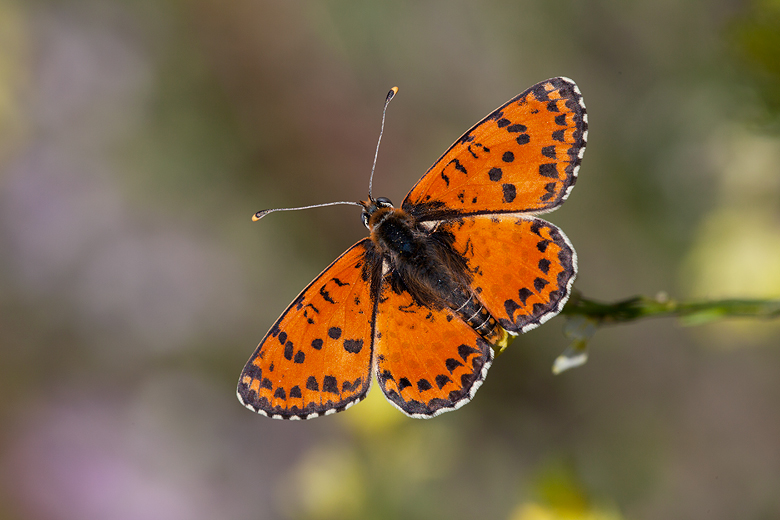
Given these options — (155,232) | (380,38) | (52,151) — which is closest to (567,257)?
(380,38)

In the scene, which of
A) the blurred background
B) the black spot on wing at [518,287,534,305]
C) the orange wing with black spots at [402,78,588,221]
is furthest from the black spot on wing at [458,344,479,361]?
the blurred background

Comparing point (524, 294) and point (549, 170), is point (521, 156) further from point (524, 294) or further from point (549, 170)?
point (524, 294)

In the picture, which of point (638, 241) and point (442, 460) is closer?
point (442, 460)

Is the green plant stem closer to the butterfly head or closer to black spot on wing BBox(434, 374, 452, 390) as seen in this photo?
black spot on wing BBox(434, 374, 452, 390)

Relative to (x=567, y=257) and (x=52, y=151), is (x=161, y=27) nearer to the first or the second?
(x=52, y=151)

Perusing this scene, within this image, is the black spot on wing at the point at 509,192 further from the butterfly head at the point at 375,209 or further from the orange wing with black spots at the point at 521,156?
the butterfly head at the point at 375,209

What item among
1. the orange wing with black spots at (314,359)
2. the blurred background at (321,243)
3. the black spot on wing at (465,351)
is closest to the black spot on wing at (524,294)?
the black spot on wing at (465,351)
